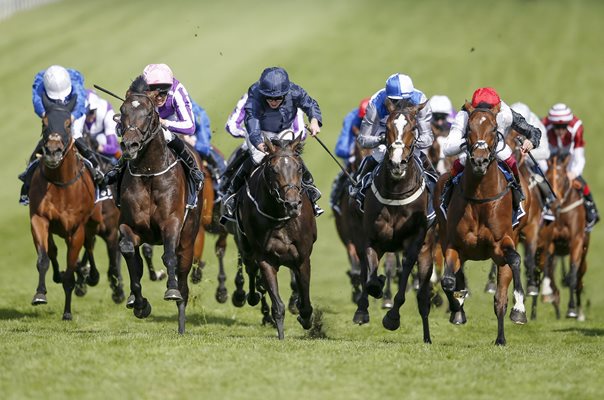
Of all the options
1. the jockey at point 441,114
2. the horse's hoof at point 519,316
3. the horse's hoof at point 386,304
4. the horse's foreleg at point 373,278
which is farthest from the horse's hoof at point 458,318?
the jockey at point 441,114

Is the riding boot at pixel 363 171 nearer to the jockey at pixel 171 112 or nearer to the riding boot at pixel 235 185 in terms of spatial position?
the riding boot at pixel 235 185

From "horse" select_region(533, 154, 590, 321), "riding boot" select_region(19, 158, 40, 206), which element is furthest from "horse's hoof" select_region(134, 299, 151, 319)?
"horse" select_region(533, 154, 590, 321)

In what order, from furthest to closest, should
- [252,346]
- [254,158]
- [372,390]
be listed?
[254,158] → [252,346] → [372,390]

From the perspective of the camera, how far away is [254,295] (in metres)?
13.5

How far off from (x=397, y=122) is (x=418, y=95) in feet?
4.95

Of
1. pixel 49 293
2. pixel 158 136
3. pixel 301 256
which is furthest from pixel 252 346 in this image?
pixel 49 293

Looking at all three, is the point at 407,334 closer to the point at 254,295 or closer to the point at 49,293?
the point at 254,295

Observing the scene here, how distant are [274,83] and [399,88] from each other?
4.52 ft

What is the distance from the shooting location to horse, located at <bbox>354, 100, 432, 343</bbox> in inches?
466

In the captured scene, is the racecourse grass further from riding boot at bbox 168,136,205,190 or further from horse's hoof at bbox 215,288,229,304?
riding boot at bbox 168,136,205,190

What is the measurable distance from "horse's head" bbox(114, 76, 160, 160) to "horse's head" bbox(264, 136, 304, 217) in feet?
3.88

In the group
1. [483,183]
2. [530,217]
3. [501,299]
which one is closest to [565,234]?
[530,217]

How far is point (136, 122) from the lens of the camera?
36.9 ft

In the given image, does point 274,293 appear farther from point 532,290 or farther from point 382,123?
point 532,290
